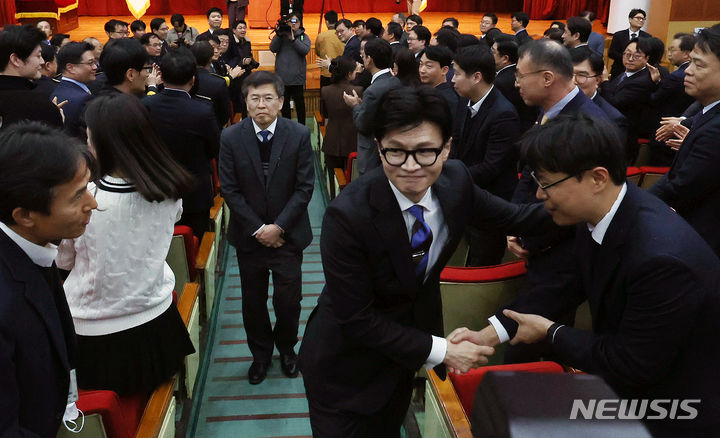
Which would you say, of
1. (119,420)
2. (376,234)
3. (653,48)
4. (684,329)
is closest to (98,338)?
(119,420)

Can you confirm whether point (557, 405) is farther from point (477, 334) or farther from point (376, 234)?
point (477, 334)

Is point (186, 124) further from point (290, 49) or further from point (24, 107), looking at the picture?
point (290, 49)

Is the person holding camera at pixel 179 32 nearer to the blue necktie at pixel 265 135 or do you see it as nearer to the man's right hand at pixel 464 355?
the blue necktie at pixel 265 135

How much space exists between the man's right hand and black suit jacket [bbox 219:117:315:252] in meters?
1.23

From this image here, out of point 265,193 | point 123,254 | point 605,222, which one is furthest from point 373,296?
point 265,193

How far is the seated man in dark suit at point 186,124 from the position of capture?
3.02 m

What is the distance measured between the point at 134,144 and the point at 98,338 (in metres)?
0.61

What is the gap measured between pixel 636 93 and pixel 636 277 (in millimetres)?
3812

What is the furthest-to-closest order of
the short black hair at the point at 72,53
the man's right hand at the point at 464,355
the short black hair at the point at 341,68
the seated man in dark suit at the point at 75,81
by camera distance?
the short black hair at the point at 341,68
the short black hair at the point at 72,53
the seated man in dark suit at the point at 75,81
the man's right hand at the point at 464,355

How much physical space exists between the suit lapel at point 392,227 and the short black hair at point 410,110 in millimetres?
131

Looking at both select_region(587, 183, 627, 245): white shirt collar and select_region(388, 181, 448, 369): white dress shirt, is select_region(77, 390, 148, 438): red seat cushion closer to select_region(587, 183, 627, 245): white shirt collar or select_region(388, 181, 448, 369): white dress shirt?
select_region(388, 181, 448, 369): white dress shirt

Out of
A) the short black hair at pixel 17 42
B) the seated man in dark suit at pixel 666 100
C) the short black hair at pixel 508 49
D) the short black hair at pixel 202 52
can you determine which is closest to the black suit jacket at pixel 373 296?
the short black hair at pixel 17 42

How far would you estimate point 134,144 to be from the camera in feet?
6.14

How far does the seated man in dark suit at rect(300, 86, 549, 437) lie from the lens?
56.5 inches
